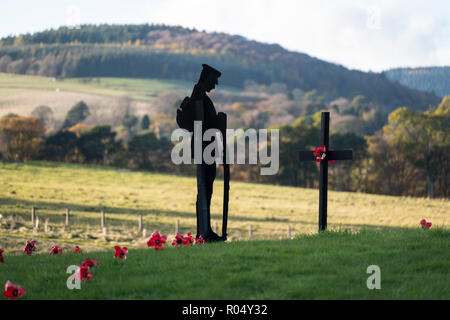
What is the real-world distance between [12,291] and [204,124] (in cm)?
653

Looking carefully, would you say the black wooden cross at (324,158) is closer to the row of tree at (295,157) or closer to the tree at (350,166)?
the row of tree at (295,157)

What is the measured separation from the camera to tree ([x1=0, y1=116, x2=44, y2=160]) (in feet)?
243

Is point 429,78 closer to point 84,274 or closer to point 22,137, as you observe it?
point 22,137

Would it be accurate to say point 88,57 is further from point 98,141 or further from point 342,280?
point 342,280

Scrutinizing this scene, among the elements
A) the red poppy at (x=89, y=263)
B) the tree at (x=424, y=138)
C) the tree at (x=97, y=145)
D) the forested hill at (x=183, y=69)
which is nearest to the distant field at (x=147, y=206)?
the tree at (x=97, y=145)

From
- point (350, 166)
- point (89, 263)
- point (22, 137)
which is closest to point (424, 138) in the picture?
point (350, 166)

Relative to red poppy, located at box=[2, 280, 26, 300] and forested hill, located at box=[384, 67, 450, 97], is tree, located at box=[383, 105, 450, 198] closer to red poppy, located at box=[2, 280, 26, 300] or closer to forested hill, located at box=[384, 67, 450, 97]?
forested hill, located at box=[384, 67, 450, 97]

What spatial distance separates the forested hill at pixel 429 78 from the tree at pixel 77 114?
→ 79118 mm

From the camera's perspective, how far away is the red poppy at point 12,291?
7343 millimetres

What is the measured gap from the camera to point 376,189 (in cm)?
7569

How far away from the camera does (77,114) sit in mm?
119062

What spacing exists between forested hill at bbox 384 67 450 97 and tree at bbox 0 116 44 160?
3538 inches

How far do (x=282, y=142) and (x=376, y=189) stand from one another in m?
15.4

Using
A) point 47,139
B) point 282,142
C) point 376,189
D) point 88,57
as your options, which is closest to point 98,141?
point 47,139
